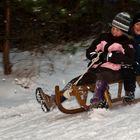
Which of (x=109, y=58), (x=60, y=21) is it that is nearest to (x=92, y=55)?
(x=109, y=58)

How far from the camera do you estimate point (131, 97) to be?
616 cm

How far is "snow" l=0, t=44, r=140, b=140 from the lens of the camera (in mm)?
5144

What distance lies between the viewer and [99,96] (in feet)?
19.0

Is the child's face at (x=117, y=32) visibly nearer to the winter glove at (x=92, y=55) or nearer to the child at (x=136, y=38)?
the winter glove at (x=92, y=55)

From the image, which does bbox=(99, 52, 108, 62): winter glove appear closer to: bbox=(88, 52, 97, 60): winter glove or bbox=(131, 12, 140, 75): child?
bbox=(88, 52, 97, 60): winter glove

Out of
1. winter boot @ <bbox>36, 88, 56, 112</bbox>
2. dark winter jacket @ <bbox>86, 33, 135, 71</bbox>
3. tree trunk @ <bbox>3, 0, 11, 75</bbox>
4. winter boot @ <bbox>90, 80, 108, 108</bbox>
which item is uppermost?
dark winter jacket @ <bbox>86, 33, 135, 71</bbox>

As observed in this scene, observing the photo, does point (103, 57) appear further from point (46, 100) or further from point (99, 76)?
point (46, 100)

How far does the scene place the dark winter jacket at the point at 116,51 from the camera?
5.91m

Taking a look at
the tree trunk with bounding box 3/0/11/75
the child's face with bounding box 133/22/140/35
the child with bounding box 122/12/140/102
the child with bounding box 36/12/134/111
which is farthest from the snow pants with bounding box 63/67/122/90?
the tree trunk with bounding box 3/0/11/75

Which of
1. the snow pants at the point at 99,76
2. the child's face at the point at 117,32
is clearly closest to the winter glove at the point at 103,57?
the snow pants at the point at 99,76

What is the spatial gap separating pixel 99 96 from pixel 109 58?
486 mm

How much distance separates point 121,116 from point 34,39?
15.7 ft

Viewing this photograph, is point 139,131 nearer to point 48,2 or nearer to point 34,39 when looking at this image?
point 48,2

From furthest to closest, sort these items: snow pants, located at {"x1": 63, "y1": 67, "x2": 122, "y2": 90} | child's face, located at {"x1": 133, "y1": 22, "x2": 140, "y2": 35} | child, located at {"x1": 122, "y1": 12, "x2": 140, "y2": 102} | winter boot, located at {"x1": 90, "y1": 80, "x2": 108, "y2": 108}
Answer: child's face, located at {"x1": 133, "y1": 22, "x2": 140, "y2": 35}, child, located at {"x1": 122, "y1": 12, "x2": 140, "y2": 102}, snow pants, located at {"x1": 63, "y1": 67, "x2": 122, "y2": 90}, winter boot, located at {"x1": 90, "y1": 80, "x2": 108, "y2": 108}
